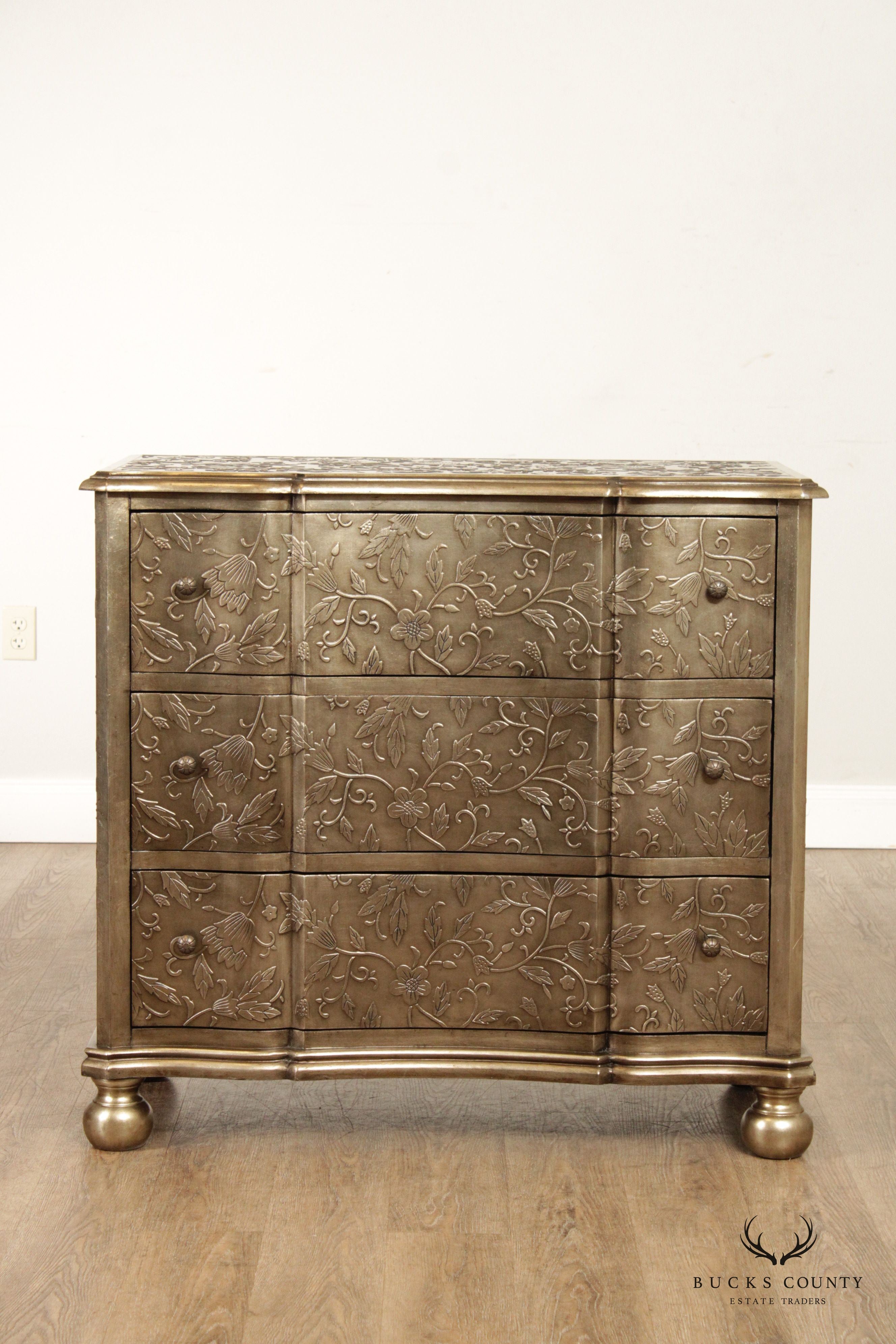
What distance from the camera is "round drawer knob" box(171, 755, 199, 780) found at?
1.78 meters

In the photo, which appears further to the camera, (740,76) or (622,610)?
(740,76)

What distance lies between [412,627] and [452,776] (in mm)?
207

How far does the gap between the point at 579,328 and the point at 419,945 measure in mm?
1716

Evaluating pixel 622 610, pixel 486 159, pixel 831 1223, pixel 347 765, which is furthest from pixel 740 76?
pixel 831 1223

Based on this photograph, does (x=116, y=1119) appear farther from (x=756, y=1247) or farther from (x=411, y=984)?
(x=756, y=1247)

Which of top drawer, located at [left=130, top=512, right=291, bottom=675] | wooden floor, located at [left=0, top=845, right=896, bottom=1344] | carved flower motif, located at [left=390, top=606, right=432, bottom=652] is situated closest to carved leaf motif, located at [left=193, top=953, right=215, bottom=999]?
wooden floor, located at [left=0, top=845, right=896, bottom=1344]

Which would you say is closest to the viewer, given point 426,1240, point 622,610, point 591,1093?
point 426,1240

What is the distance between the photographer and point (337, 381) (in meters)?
3.05

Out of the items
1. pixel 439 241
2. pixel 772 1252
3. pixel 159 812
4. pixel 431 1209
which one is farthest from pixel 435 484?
pixel 439 241

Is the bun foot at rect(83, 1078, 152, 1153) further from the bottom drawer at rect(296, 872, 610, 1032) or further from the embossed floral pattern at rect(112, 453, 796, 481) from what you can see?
the embossed floral pattern at rect(112, 453, 796, 481)

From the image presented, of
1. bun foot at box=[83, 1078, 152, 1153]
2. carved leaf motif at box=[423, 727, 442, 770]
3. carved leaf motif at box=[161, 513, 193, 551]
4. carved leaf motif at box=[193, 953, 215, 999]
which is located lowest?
bun foot at box=[83, 1078, 152, 1153]

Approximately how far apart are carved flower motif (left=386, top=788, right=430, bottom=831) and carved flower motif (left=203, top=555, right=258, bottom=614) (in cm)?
33

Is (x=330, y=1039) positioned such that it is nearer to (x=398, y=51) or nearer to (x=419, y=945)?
(x=419, y=945)

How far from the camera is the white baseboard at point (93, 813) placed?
317 centimetres
